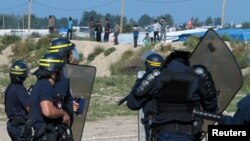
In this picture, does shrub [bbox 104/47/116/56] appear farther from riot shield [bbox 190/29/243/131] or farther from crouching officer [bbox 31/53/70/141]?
crouching officer [bbox 31/53/70/141]

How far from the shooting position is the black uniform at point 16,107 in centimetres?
759

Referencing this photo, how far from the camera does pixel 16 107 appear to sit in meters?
7.64

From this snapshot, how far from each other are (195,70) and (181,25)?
219ft

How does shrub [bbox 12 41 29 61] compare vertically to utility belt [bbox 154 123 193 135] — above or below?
below

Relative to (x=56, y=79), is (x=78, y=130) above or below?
below

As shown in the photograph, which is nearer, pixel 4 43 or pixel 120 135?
pixel 120 135

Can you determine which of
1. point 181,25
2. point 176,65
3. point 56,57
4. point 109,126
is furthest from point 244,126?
point 181,25

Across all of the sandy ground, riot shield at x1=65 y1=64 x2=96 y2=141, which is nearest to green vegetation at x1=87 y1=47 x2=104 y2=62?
the sandy ground

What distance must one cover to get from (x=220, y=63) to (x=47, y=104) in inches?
68.9

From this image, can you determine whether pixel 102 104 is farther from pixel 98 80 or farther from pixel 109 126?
pixel 98 80

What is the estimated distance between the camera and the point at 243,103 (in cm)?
438

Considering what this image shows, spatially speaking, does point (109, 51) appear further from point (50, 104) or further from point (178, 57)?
point (178, 57)

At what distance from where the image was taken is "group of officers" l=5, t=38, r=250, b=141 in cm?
608

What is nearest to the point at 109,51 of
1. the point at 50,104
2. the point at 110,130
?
the point at 110,130
